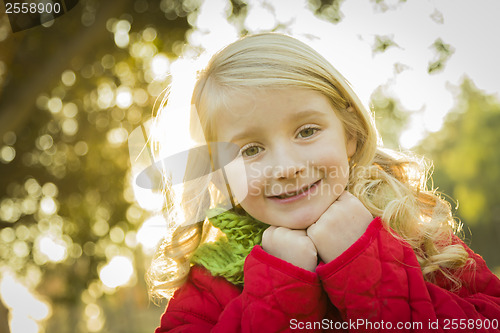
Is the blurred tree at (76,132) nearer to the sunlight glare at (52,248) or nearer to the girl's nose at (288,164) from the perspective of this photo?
the sunlight glare at (52,248)

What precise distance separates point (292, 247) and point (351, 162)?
1.76 ft

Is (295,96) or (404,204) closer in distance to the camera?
(295,96)

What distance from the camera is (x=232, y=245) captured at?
179 centimetres

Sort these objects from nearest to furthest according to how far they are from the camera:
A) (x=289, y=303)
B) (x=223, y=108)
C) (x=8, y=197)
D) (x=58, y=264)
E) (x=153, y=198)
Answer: (x=289, y=303) < (x=223, y=108) < (x=153, y=198) < (x=8, y=197) < (x=58, y=264)

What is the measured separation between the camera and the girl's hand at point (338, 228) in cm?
149

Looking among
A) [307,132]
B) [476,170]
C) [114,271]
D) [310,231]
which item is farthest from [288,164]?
[476,170]

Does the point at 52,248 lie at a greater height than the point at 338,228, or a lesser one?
lesser

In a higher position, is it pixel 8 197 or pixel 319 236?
pixel 319 236

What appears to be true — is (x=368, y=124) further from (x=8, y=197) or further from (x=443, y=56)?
(x=8, y=197)

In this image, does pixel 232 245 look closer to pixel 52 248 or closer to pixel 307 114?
pixel 307 114

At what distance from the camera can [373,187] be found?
5.88 feet

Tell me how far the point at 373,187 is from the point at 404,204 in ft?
0.52

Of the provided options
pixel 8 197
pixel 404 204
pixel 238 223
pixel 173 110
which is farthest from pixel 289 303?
pixel 8 197

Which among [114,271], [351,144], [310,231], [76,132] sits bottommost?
[114,271]
